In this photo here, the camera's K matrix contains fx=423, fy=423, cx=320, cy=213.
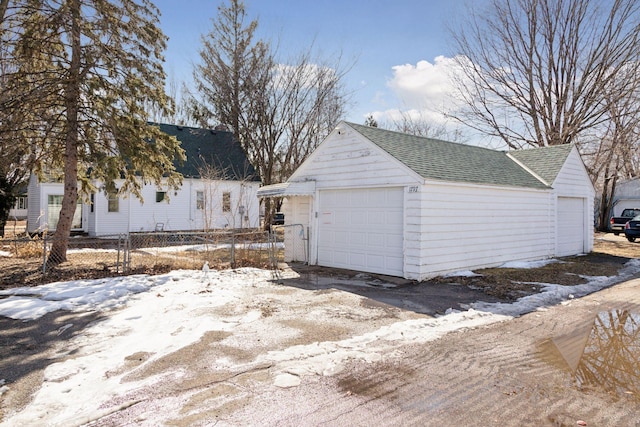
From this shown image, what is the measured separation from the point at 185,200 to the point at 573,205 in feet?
59.4

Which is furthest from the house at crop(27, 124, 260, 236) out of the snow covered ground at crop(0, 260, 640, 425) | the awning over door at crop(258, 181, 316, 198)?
the snow covered ground at crop(0, 260, 640, 425)

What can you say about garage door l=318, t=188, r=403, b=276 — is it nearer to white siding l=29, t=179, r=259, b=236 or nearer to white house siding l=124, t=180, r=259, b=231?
white siding l=29, t=179, r=259, b=236

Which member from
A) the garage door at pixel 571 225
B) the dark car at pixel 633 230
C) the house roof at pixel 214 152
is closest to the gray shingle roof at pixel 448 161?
the garage door at pixel 571 225

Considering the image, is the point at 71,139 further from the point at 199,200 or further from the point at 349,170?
the point at 199,200

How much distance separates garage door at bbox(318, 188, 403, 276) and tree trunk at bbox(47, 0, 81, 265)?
654cm

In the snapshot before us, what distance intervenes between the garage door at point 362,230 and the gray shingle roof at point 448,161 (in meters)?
0.98

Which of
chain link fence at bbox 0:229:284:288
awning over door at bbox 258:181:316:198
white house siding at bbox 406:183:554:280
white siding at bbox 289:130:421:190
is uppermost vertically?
white siding at bbox 289:130:421:190

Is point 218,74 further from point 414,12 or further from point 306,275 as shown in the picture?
point 306,275

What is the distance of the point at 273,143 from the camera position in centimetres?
2386

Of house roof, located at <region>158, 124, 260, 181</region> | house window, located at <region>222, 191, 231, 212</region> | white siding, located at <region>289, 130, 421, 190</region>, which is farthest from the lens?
house roof, located at <region>158, 124, 260, 181</region>

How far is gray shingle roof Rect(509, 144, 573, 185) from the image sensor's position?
14.6 meters

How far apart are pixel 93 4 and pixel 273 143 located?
13.8 metres

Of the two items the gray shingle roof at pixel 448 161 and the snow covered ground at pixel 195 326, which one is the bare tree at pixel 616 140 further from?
the snow covered ground at pixel 195 326

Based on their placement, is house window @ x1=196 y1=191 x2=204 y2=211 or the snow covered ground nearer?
the snow covered ground
